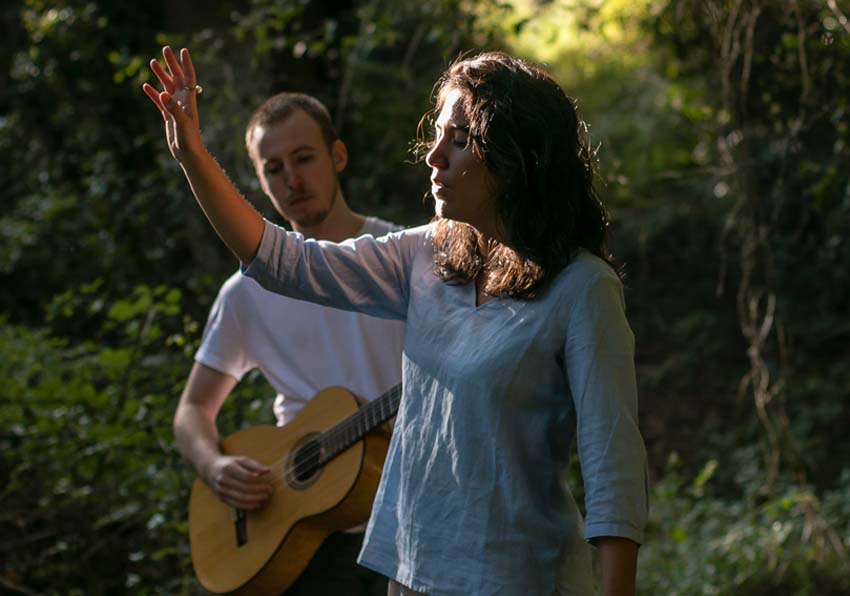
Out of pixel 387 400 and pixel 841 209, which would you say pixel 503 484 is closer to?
pixel 387 400

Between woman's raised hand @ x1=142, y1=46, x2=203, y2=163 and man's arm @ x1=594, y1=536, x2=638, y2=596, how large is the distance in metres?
0.91

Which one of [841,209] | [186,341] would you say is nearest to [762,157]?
[841,209]

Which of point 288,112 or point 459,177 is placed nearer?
point 459,177

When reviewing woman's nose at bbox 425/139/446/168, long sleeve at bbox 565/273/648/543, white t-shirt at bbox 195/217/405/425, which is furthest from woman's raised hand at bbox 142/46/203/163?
white t-shirt at bbox 195/217/405/425

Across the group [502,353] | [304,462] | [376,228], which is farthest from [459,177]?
[304,462]

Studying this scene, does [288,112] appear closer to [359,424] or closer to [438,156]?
[359,424]

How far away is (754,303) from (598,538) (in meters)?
2.96

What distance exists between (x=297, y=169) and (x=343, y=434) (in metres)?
0.74

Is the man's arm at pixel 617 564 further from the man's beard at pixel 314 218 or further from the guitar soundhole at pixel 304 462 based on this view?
the man's beard at pixel 314 218

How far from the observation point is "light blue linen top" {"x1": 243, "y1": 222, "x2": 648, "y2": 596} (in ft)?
5.89

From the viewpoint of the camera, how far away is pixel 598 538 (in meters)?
1.78

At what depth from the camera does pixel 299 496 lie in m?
2.84

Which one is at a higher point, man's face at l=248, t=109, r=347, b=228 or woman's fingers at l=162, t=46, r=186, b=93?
man's face at l=248, t=109, r=347, b=228

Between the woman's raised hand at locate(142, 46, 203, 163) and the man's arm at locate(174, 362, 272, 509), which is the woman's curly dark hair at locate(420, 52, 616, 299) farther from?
the man's arm at locate(174, 362, 272, 509)
